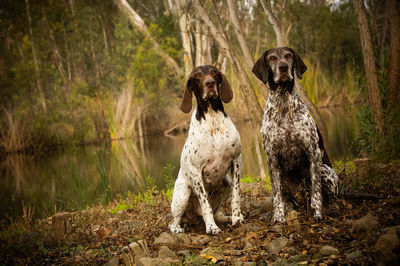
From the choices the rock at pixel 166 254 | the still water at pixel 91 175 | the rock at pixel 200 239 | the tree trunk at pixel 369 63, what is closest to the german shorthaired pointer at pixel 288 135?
the rock at pixel 200 239

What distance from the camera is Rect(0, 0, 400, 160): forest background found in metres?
5.32

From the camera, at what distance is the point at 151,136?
16703 mm

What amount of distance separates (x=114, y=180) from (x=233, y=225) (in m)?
4.68

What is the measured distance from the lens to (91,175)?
8.87 metres

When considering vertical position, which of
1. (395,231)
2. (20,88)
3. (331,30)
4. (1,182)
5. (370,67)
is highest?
(331,30)

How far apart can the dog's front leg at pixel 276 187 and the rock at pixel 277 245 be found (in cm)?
62

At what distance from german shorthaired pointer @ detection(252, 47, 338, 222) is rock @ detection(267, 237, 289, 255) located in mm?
594

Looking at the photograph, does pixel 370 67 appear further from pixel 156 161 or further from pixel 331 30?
pixel 331 30

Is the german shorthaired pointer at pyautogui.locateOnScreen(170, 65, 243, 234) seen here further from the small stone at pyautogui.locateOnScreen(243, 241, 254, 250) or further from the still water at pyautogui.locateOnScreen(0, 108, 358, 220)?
the still water at pyautogui.locateOnScreen(0, 108, 358, 220)

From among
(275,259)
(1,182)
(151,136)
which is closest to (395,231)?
(275,259)

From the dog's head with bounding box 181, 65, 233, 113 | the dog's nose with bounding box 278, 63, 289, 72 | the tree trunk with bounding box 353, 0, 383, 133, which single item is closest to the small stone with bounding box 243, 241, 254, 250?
the dog's head with bounding box 181, 65, 233, 113

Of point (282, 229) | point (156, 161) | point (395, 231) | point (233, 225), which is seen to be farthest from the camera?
point (156, 161)

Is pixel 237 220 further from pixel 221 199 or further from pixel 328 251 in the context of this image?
pixel 328 251

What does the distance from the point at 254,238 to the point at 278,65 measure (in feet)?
5.00
